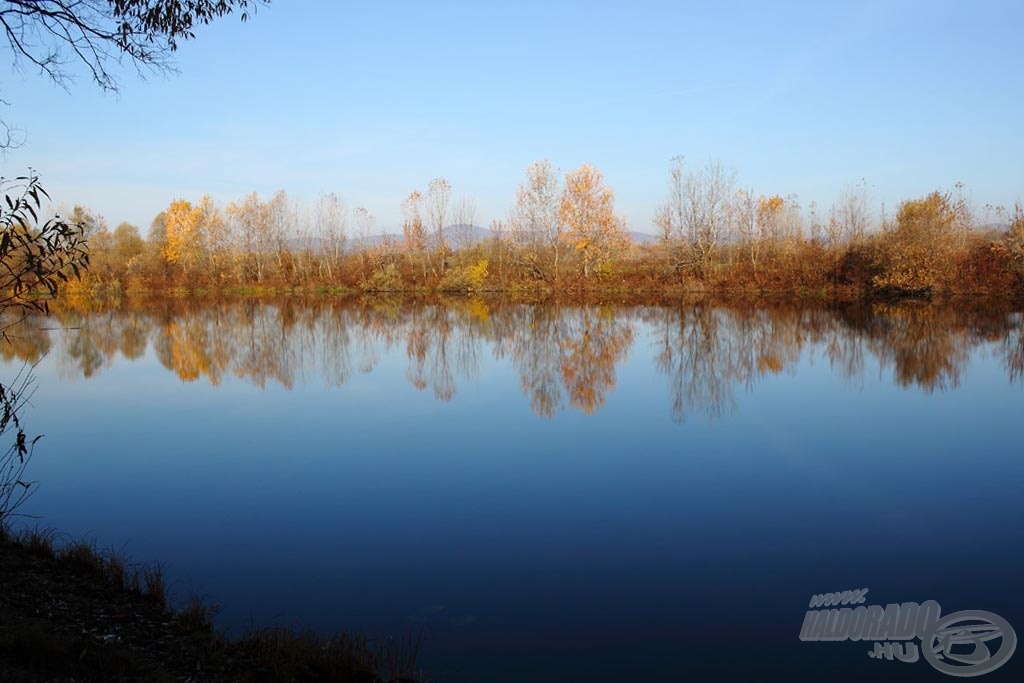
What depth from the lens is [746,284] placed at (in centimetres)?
3506

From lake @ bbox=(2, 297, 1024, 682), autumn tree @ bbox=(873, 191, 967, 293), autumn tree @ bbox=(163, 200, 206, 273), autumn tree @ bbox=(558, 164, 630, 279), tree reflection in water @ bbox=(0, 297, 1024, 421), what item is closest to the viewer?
lake @ bbox=(2, 297, 1024, 682)

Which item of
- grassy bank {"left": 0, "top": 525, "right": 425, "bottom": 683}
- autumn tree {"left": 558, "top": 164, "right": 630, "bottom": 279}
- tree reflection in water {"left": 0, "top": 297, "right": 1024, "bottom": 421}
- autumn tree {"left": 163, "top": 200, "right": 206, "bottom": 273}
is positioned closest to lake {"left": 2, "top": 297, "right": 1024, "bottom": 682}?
tree reflection in water {"left": 0, "top": 297, "right": 1024, "bottom": 421}

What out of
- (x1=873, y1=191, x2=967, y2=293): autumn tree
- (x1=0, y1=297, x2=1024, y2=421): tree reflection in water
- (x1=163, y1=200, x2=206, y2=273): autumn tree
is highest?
(x1=163, y1=200, x2=206, y2=273): autumn tree

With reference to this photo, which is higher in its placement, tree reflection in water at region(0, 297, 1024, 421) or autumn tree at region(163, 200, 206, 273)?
autumn tree at region(163, 200, 206, 273)

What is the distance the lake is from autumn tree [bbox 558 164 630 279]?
2475 centimetres

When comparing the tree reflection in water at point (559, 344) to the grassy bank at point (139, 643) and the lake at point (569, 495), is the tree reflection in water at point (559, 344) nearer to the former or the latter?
the lake at point (569, 495)

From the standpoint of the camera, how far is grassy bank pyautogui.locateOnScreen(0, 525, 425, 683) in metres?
3.15

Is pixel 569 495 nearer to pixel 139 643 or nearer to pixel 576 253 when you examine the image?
pixel 139 643

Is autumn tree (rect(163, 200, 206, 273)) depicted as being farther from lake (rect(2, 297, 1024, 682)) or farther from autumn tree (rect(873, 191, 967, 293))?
autumn tree (rect(873, 191, 967, 293))

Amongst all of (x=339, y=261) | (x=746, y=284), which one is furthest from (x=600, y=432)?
(x=339, y=261)

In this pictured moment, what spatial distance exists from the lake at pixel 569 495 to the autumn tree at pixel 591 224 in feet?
81.2

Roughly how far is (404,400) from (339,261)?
132 feet

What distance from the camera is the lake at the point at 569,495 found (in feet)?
13.6

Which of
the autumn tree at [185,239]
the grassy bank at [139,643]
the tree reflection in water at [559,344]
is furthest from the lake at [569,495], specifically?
the autumn tree at [185,239]
